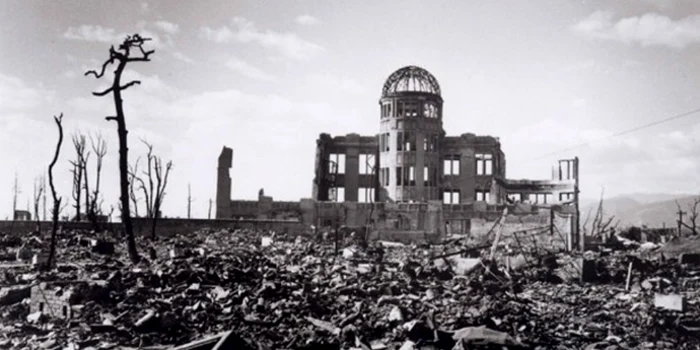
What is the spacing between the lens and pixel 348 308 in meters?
11.7

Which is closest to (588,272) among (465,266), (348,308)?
(465,266)

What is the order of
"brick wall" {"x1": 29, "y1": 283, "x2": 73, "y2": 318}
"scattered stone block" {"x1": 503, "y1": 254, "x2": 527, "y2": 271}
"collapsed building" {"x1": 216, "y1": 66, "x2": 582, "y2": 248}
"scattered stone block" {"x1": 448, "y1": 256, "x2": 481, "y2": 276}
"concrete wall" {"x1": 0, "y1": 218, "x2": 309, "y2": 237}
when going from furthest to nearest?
1. "collapsed building" {"x1": 216, "y1": 66, "x2": 582, "y2": 248}
2. "concrete wall" {"x1": 0, "y1": 218, "x2": 309, "y2": 237}
3. "scattered stone block" {"x1": 503, "y1": 254, "x2": 527, "y2": 271}
4. "scattered stone block" {"x1": 448, "y1": 256, "x2": 481, "y2": 276}
5. "brick wall" {"x1": 29, "y1": 283, "x2": 73, "y2": 318}

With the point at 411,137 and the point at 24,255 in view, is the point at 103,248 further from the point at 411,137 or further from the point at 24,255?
the point at 411,137

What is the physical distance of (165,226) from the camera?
36469 millimetres

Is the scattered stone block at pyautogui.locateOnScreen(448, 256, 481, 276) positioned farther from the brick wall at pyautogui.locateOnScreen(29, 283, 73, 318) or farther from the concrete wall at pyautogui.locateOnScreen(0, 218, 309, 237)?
the concrete wall at pyautogui.locateOnScreen(0, 218, 309, 237)

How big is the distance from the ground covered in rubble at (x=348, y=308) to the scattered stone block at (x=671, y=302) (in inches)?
6.3

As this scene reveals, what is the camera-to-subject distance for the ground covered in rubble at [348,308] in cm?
941

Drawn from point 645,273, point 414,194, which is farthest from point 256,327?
point 414,194

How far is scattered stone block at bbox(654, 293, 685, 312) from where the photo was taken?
38.2 ft

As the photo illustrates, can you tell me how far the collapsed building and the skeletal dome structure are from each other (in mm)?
92

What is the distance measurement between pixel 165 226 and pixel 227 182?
40.2ft

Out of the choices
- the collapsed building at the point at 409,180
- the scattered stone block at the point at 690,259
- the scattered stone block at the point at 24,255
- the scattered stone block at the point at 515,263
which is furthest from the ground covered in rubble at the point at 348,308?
the collapsed building at the point at 409,180

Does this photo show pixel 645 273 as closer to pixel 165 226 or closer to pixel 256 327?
pixel 256 327

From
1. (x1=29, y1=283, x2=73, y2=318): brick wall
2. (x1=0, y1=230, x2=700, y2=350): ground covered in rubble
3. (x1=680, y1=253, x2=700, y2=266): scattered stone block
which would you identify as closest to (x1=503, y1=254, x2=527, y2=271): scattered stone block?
(x1=0, y1=230, x2=700, y2=350): ground covered in rubble
